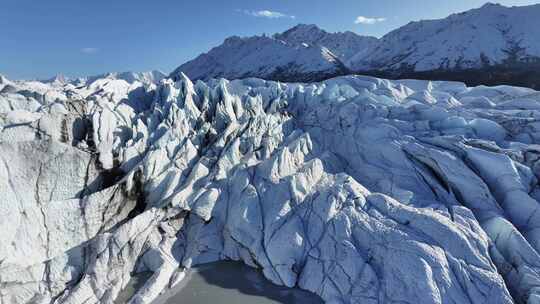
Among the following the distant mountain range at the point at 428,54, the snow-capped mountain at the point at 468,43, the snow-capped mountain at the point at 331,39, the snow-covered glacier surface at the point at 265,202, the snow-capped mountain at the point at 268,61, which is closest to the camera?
the snow-covered glacier surface at the point at 265,202

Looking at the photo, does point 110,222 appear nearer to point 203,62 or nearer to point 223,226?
point 223,226

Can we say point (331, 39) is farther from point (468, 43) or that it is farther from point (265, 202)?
point (265, 202)

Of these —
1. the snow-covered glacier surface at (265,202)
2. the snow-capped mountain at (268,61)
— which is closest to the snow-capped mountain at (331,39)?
the snow-capped mountain at (268,61)

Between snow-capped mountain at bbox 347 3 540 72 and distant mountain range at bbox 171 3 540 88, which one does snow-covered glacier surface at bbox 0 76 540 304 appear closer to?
distant mountain range at bbox 171 3 540 88

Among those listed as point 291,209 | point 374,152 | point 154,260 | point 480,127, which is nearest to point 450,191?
point 374,152

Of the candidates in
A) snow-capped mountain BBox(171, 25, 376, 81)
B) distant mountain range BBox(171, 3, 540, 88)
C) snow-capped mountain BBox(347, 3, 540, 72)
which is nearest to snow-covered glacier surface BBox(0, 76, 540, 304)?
distant mountain range BBox(171, 3, 540, 88)

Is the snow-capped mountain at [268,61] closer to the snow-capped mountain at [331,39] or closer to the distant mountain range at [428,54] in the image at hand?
the distant mountain range at [428,54]

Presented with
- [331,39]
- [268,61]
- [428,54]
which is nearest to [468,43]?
[428,54]
